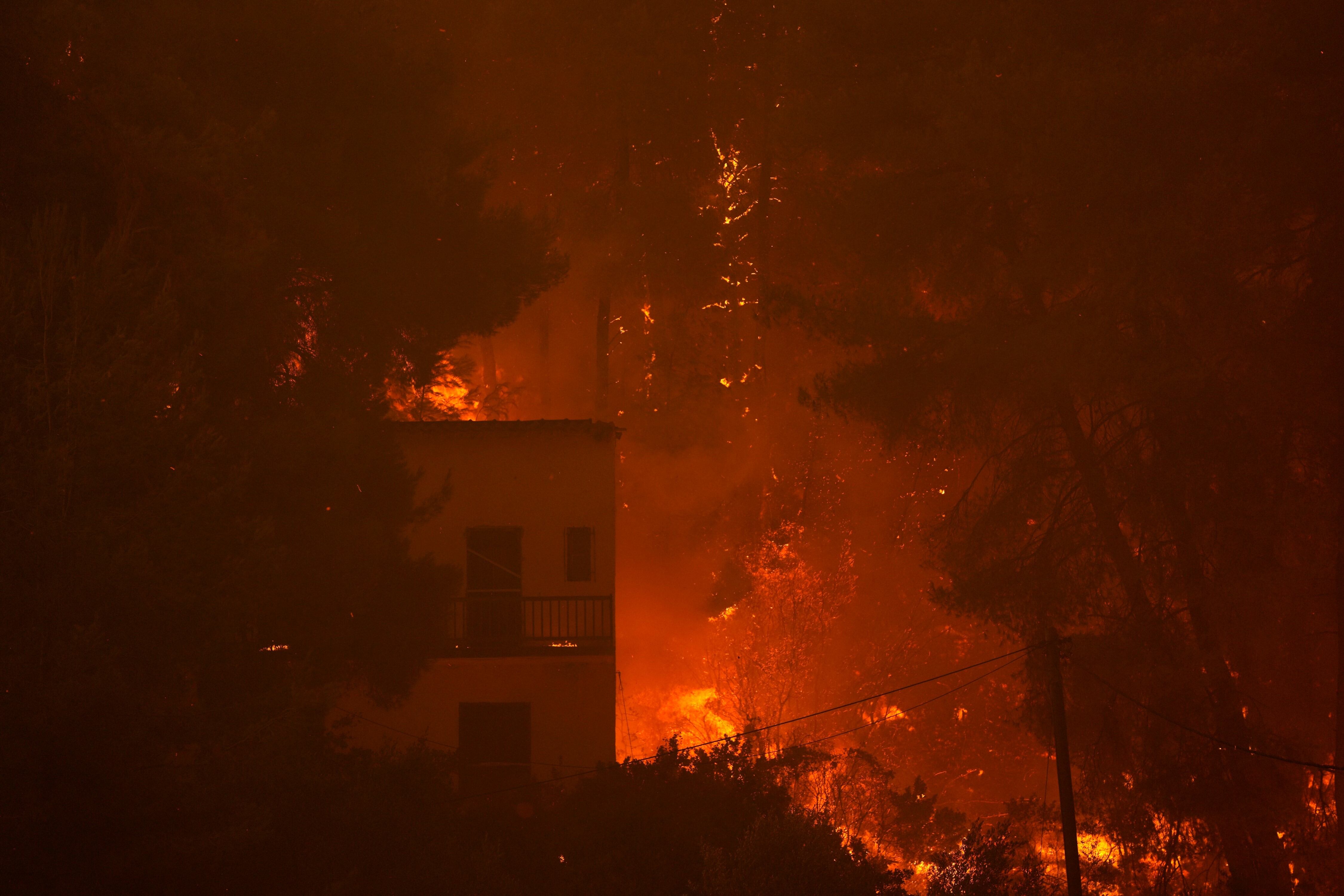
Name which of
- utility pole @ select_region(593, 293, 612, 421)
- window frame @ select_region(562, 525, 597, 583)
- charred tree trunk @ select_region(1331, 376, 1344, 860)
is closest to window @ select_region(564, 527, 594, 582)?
window frame @ select_region(562, 525, 597, 583)

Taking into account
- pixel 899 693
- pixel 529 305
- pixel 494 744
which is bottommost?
pixel 494 744

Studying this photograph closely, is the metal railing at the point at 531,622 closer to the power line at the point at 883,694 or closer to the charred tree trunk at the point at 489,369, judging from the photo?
the power line at the point at 883,694

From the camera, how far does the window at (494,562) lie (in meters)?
17.0

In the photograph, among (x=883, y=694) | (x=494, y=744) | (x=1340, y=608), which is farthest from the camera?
(x=883, y=694)

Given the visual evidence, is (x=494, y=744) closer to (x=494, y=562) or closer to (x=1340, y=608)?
(x=494, y=562)

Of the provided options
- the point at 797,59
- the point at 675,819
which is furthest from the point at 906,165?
the point at 675,819

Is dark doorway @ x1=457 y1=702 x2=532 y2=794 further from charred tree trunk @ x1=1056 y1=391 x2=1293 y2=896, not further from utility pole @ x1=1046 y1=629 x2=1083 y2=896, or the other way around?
charred tree trunk @ x1=1056 y1=391 x2=1293 y2=896

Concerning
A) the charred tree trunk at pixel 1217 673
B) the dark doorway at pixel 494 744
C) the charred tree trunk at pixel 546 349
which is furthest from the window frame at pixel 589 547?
the charred tree trunk at pixel 546 349

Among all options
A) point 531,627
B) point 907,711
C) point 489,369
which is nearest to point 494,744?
point 531,627

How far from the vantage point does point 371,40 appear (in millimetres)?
14133

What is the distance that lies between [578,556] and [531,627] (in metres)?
1.35

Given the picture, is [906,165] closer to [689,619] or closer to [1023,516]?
[1023,516]

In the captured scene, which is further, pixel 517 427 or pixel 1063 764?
pixel 517 427

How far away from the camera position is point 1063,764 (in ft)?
41.4
